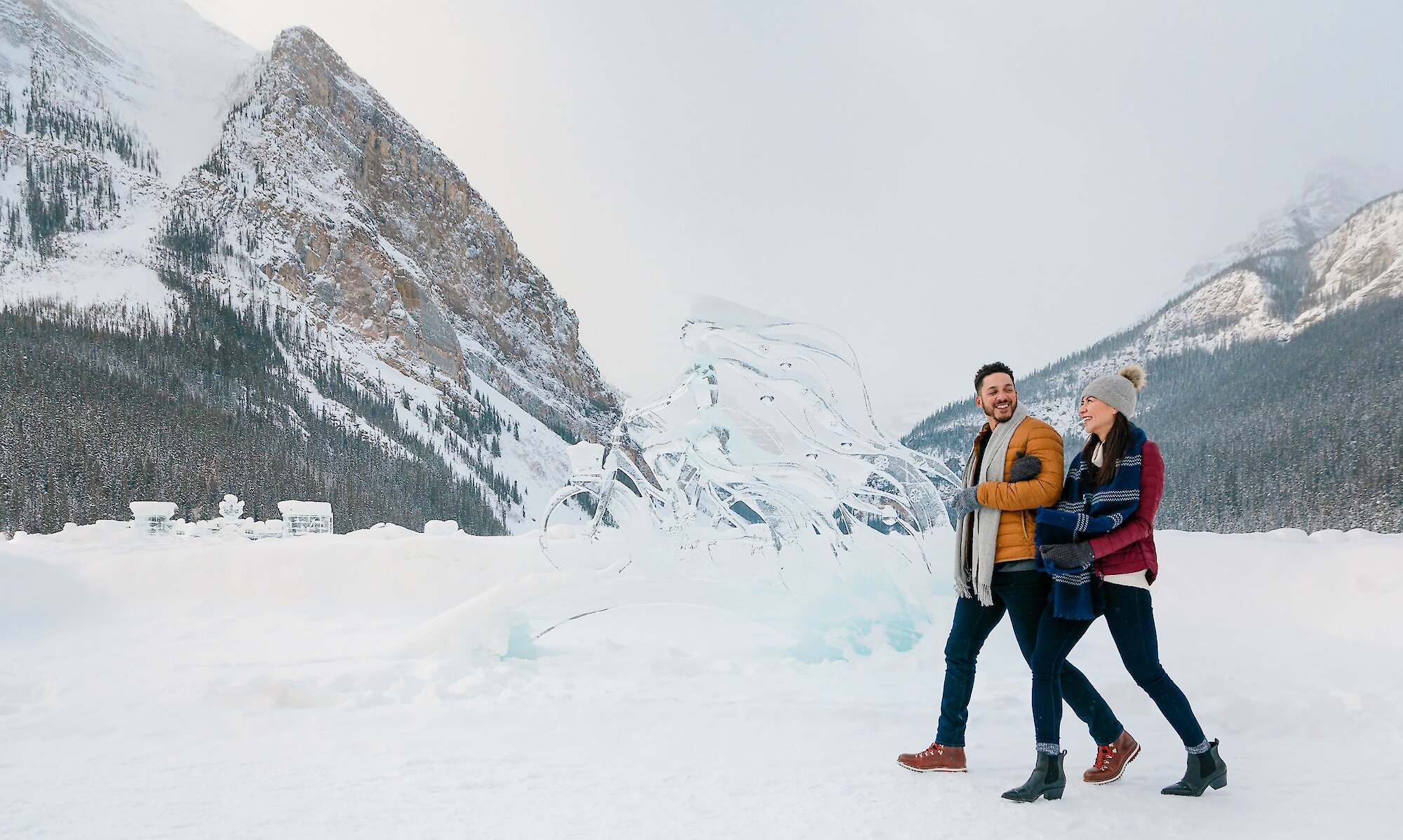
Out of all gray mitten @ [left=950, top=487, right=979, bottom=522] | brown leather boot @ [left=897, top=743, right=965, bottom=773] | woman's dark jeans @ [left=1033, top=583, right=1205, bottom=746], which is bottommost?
brown leather boot @ [left=897, top=743, right=965, bottom=773]

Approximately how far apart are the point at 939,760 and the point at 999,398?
147cm

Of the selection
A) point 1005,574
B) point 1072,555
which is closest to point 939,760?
point 1005,574

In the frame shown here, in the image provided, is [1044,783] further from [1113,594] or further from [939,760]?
[1113,594]

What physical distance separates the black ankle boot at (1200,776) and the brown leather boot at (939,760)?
71cm

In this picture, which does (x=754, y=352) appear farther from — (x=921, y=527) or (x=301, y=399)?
(x=301, y=399)

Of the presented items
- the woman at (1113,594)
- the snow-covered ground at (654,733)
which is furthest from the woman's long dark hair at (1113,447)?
the snow-covered ground at (654,733)

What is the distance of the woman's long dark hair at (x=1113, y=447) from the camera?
2875 mm

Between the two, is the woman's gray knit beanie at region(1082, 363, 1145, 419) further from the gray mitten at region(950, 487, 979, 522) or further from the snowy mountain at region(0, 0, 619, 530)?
the snowy mountain at region(0, 0, 619, 530)

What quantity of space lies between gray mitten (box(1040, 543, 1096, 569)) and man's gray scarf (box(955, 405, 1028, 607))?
0.86 feet

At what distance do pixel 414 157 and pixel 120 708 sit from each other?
516 feet

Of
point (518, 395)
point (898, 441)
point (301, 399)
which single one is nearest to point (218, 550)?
point (898, 441)

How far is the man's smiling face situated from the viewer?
3223 millimetres

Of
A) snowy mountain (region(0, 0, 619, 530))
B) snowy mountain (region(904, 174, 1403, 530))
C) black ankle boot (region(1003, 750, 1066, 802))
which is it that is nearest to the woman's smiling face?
black ankle boot (region(1003, 750, 1066, 802))

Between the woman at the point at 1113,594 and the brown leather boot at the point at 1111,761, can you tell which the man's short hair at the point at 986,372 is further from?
the brown leather boot at the point at 1111,761
